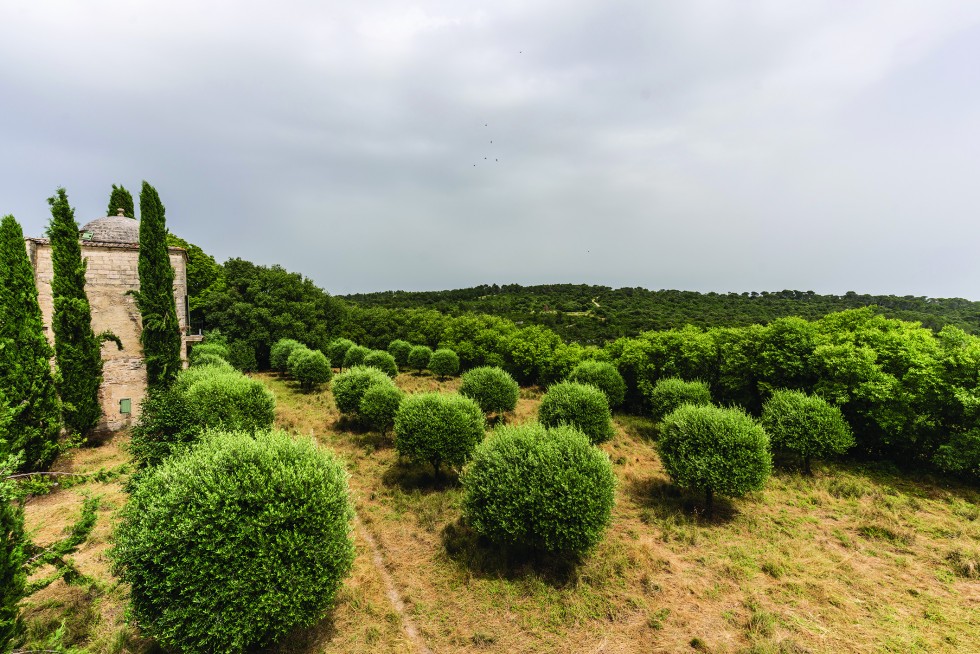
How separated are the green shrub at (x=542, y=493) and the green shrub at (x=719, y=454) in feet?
14.5

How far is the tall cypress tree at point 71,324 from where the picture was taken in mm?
15367

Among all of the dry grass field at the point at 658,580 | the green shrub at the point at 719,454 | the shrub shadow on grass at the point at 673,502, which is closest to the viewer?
the dry grass field at the point at 658,580

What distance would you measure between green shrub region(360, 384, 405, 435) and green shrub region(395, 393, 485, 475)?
15.8 feet

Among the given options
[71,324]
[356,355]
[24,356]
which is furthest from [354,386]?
[356,355]

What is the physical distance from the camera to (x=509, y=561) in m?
10.3

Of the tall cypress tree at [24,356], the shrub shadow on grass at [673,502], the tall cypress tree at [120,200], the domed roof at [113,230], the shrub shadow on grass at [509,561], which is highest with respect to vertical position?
the tall cypress tree at [120,200]

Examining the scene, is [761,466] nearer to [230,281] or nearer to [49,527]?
[49,527]

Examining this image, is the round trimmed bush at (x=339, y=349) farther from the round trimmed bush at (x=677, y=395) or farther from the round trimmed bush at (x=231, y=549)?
the round trimmed bush at (x=231, y=549)

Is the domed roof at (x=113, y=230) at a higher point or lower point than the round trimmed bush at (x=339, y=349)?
higher

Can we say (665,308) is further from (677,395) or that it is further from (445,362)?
(677,395)

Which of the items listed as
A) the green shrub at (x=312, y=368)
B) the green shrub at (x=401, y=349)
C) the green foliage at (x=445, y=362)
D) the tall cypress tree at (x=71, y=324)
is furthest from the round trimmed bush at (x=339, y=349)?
the tall cypress tree at (x=71, y=324)

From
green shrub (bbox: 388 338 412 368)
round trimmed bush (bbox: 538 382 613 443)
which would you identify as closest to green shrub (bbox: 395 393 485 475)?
round trimmed bush (bbox: 538 382 613 443)

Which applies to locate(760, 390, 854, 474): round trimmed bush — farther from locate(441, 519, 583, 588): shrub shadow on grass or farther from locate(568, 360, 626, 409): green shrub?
locate(441, 519, 583, 588): shrub shadow on grass

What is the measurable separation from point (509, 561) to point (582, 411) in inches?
358
